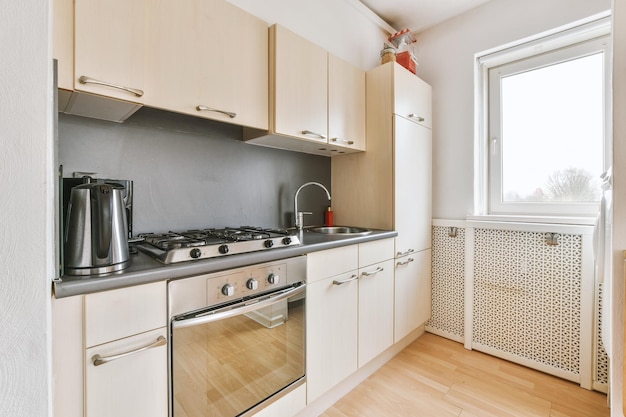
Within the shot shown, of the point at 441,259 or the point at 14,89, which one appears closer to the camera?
the point at 14,89

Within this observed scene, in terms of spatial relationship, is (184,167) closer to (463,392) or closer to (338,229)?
(338,229)

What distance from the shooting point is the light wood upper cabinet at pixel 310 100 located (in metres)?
1.53

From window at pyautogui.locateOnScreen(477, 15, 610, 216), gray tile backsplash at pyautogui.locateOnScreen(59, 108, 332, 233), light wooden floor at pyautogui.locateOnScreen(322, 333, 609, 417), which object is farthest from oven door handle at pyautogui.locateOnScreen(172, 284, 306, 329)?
window at pyautogui.locateOnScreen(477, 15, 610, 216)

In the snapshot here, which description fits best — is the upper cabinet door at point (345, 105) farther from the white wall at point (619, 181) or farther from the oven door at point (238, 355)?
the white wall at point (619, 181)

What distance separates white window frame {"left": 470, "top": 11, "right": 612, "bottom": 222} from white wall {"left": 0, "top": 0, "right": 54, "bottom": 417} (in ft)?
7.66

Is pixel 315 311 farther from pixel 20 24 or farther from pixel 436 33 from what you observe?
pixel 436 33

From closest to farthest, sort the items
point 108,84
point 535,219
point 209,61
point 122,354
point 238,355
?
point 122,354, point 108,84, point 238,355, point 209,61, point 535,219

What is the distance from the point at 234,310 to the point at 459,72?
2341 millimetres

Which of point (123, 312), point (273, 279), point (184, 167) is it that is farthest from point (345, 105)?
point (123, 312)

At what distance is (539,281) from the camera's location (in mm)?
1889

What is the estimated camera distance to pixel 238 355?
112cm

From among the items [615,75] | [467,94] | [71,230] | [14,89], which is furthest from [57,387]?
[467,94]

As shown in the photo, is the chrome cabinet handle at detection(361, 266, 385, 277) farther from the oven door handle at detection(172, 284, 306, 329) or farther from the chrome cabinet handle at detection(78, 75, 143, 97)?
the chrome cabinet handle at detection(78, 75, 143, 97)

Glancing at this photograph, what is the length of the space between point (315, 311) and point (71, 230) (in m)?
1.01
